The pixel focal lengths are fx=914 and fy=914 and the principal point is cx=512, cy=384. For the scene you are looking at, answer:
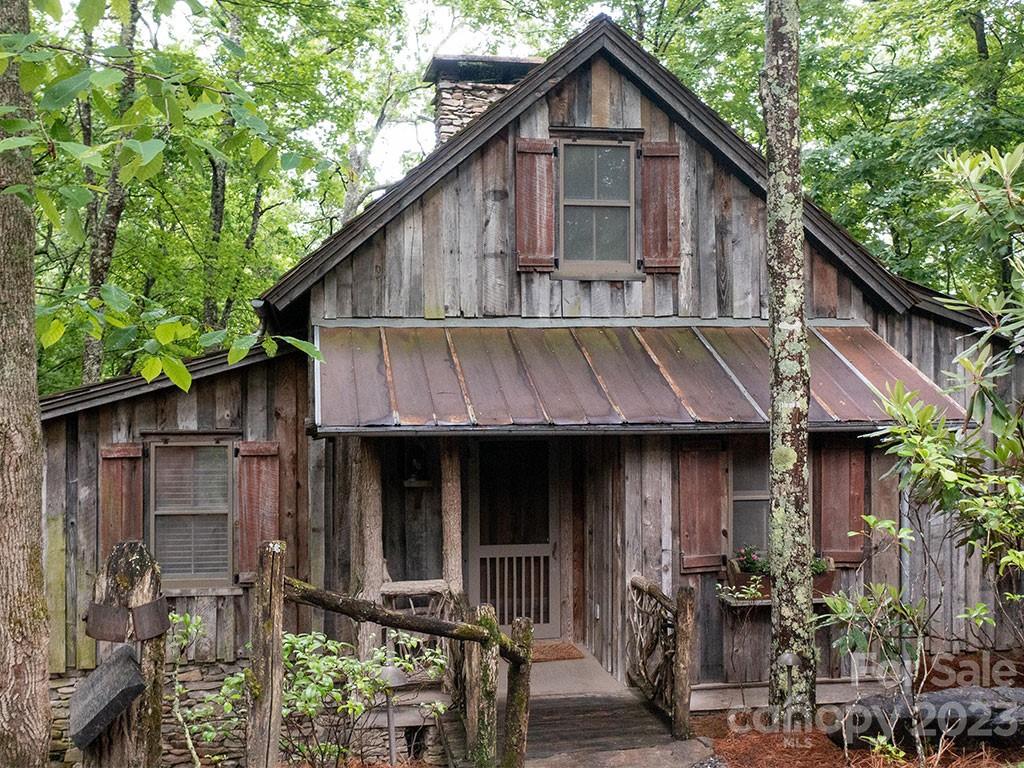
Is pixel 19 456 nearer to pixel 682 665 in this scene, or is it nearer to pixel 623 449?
pixel 682 665

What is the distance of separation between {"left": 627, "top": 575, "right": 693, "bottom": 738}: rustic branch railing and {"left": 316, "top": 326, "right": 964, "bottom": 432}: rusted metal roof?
4.77 ft

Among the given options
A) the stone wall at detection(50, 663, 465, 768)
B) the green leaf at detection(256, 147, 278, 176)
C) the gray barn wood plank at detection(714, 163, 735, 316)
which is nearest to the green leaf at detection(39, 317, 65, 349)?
the green leaf at detection(256, 147, 278, 176)

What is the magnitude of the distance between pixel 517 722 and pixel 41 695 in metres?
2.54

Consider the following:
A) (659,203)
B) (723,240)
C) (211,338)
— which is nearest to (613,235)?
(659,203)

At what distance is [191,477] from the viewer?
864cm

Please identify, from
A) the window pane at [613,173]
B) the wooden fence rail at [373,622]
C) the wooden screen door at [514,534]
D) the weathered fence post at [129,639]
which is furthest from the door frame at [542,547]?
the weathered fence post at [129,639]

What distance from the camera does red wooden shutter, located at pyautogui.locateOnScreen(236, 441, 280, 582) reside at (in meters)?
8.58

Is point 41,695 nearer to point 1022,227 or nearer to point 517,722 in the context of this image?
point 517,722

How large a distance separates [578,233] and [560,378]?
5.52 feet

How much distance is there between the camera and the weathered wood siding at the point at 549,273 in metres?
8.54

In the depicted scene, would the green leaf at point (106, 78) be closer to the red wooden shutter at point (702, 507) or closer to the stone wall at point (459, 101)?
the red wooden shutter at point (702, 507)

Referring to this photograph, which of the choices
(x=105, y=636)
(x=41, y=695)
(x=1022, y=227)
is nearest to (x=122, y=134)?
(x=105, y=636)

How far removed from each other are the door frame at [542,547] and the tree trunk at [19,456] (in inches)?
211

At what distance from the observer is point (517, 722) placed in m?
5.30
